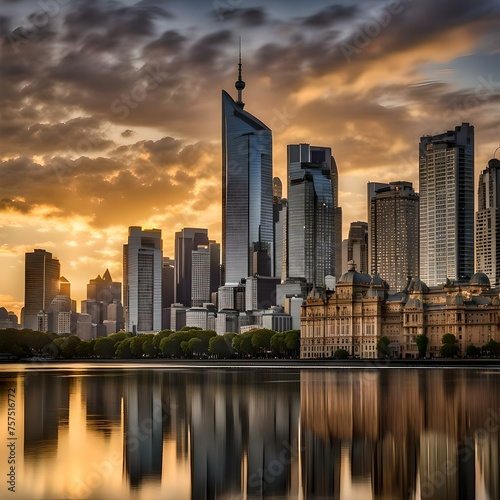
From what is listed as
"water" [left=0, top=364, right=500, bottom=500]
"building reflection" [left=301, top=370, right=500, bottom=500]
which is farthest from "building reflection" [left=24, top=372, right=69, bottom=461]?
"building reflection" [left=301, top=370, right=500, bottom=500]

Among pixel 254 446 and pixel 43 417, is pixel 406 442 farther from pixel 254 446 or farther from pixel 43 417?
pixel 43 417

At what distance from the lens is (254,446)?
51281 mm

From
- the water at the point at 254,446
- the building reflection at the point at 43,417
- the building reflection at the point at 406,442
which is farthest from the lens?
the building reflection at the point at 43,417

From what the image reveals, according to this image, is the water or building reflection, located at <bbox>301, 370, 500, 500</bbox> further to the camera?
building reflection, located at <bbox>301, 370, 500, 500</bbox>

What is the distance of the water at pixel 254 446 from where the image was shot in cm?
4091

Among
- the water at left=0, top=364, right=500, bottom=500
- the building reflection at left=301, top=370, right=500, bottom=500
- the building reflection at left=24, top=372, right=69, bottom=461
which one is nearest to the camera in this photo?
the water at left=0, top=364, right=500, bottom=500

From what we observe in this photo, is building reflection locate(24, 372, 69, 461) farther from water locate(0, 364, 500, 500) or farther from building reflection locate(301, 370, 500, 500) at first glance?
building reflection locate(301, 370, 500, 500)

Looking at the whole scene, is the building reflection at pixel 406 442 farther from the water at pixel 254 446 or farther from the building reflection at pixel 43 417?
the building reflection at pixel 43 417

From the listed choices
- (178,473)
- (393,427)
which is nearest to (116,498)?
(178,473)

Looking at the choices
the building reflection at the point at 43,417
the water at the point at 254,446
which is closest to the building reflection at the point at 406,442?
the water at the point at 254,446

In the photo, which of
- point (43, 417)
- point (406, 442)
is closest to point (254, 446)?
point (406, 442)

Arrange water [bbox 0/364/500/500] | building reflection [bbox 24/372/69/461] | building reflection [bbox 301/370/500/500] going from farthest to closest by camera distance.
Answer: building reflection [bbox 24/372/69/461], building reflection [bbox 301/370/500/500], water [bbox 0/364/500/500]

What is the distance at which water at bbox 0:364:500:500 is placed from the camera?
134 feet

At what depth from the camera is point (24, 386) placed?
334 feet
